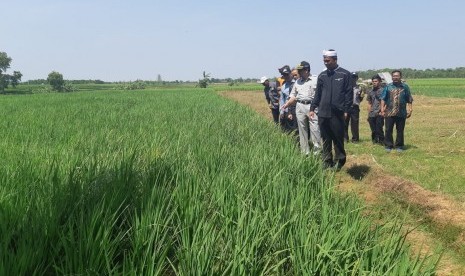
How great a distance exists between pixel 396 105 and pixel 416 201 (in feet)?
11.3

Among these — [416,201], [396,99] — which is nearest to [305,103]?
[396,99]

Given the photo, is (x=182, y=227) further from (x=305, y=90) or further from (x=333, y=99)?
(x=305, y=90)

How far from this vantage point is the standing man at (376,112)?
8.89m

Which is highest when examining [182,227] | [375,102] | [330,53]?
[330,53]

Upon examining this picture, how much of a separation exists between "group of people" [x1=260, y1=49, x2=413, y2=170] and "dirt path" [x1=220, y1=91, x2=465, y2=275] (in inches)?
18.5

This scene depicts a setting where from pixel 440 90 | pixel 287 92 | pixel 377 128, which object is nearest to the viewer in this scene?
pixel 287 92

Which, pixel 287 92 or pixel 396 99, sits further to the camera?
pixel 396 99

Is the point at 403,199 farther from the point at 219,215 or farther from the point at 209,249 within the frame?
the point at 209,249

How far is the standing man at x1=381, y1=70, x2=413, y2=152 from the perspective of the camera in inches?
302

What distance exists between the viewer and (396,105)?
25.2 ft

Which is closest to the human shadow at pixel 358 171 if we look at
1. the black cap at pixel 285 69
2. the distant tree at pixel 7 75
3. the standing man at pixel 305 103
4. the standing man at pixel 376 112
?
the standing man at pixel 305 103

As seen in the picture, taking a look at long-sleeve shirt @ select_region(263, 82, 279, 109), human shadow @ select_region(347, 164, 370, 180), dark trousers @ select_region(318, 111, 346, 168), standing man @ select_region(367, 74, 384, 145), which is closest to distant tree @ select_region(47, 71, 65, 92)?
long-sleeve shirt @ select_region(263, 82, 279, 109)

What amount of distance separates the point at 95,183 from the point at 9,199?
1.81 ft

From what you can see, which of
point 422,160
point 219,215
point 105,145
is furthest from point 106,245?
point 422,160
